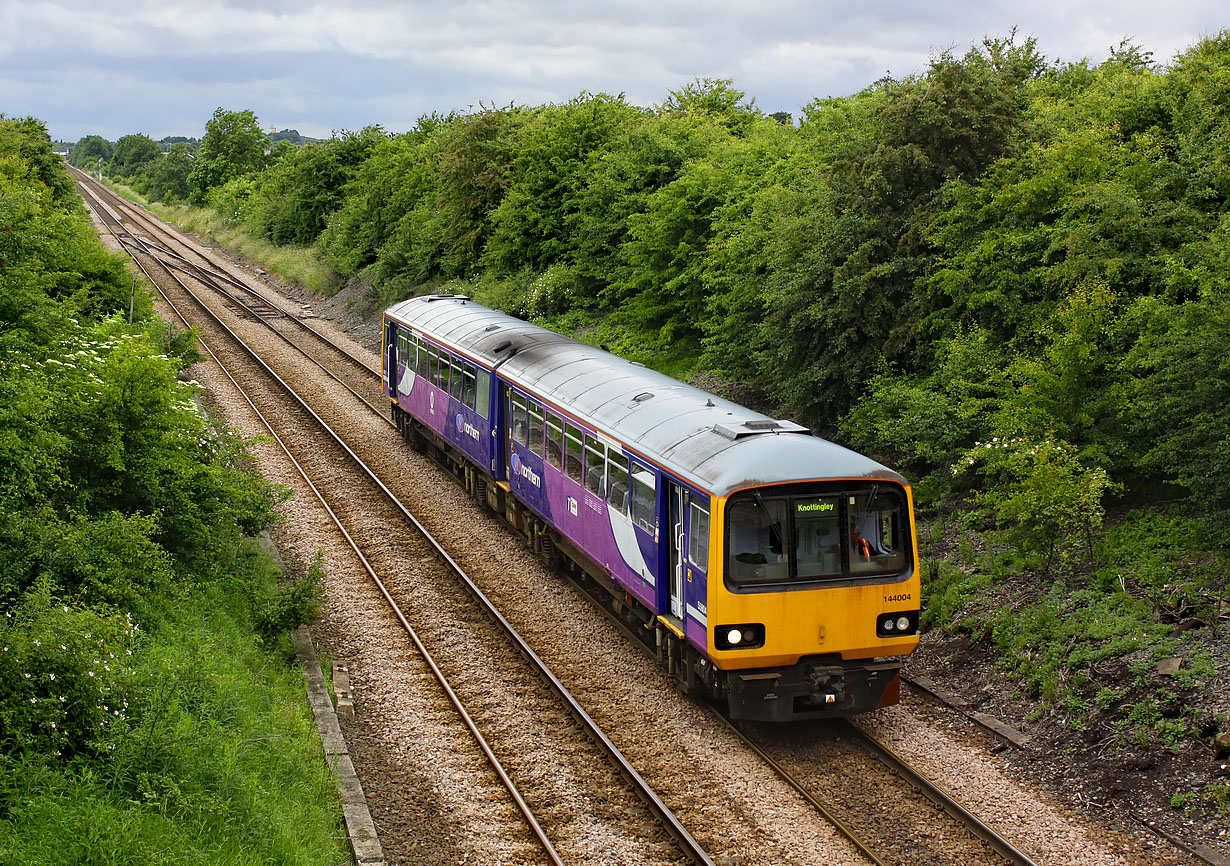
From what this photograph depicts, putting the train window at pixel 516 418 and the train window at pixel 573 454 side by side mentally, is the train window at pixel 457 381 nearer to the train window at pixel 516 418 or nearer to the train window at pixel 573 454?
the train window at pixel 516 418

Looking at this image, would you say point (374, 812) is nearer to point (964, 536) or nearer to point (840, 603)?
point (840, 603)

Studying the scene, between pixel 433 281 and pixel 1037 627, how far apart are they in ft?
104

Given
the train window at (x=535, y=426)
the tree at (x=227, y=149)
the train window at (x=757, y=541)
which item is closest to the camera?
the train window at (x=757, y=541)

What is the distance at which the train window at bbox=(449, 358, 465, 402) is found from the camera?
19.1 m

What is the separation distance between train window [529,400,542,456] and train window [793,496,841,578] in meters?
5.81

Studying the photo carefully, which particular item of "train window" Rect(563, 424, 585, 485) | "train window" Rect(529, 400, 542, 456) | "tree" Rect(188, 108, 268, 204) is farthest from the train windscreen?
"tree" Rect(188, 108, 268, 204)

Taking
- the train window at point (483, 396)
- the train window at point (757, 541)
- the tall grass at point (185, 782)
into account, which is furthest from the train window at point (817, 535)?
the train window at point (483, 396)

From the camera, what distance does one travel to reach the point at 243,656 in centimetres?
1154

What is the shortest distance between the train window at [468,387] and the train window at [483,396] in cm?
22

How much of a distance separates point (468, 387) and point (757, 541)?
9319mm

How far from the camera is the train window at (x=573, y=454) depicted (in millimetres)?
13984

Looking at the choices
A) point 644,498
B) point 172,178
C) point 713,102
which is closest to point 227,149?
point 172,178

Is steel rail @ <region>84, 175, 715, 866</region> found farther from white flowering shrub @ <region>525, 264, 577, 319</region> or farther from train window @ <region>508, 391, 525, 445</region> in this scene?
white flowering shrub @ <region>525, 264, 577, 319</region>

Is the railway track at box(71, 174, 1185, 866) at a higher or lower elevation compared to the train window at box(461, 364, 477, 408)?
lower
